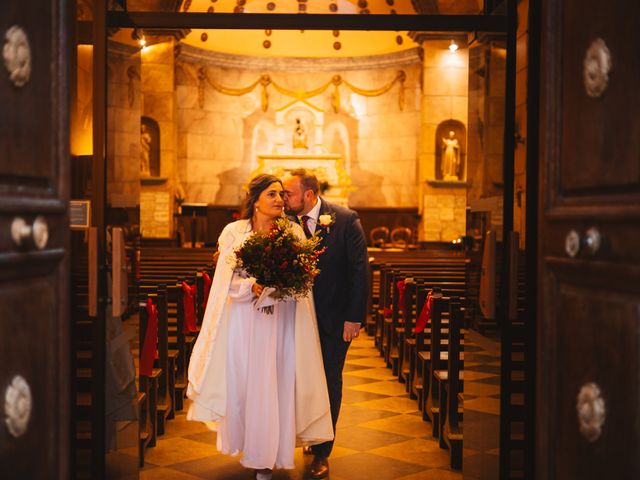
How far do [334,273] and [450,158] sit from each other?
1541cm

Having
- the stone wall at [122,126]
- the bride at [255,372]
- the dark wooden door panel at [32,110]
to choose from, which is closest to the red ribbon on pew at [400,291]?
the bride at [255,372]

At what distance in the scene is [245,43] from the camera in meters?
23.8

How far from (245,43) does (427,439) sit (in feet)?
63.3

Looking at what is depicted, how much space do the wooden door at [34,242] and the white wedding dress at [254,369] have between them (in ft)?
8.01

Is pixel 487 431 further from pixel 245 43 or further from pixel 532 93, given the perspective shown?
pixel 245 43

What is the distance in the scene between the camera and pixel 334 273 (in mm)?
5449

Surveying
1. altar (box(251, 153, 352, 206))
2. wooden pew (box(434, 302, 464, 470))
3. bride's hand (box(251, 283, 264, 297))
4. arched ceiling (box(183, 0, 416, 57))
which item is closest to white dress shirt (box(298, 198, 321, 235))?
bride's hand (box(251, 283, 264, 297))

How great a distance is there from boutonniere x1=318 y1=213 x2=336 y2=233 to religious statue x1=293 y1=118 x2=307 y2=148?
58.2 feet

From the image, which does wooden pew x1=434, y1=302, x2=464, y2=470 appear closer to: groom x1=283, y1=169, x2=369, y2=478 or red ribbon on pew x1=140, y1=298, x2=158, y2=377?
groom x1=283, y1=169, x2=369, y2=478

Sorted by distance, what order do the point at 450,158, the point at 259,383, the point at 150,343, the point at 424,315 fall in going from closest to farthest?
the point at 259,383 → the point at 150,343 → the point at 424,315 → the point at 450,158

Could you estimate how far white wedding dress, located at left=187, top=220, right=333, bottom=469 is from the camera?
16.2 ft

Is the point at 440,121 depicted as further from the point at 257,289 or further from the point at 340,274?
the point at 257,289

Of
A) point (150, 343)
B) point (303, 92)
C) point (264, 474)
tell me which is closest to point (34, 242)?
point (264, 474)

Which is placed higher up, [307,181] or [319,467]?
[307,181]
